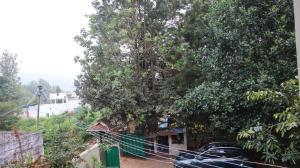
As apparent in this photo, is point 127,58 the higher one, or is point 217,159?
point 127,58

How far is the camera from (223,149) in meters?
7.43

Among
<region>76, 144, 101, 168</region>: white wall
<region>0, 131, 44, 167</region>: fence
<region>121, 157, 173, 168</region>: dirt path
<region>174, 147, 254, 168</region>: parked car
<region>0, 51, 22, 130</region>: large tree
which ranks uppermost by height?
<region>0, 51, 22, 130</region>: large tree

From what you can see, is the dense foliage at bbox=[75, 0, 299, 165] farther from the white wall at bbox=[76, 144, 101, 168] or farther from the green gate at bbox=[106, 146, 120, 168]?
the white wall at bbox=[76, 144, 101, 168]

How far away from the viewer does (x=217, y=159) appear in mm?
7121

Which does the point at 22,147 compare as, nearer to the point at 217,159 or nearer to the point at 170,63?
the point at 217,159

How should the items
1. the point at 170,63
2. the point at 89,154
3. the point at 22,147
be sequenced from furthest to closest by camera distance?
the point at 170,63, the point at 89,154, the point at 22,147

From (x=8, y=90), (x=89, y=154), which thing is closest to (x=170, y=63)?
(x=89, y=154)

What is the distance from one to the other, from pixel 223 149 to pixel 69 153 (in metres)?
4.61

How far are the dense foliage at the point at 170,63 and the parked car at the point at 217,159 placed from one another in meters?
0.51

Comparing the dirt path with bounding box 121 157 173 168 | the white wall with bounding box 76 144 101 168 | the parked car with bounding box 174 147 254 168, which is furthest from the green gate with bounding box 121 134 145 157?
the white wall with bounding box 76 144 101 168

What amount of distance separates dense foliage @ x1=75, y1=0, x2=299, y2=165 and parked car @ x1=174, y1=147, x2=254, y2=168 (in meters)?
0.51

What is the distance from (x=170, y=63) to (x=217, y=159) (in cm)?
289

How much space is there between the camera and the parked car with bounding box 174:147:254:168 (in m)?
7.01

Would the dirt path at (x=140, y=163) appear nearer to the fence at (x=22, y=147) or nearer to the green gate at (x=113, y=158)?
the green gate at (x=113, y=158)
